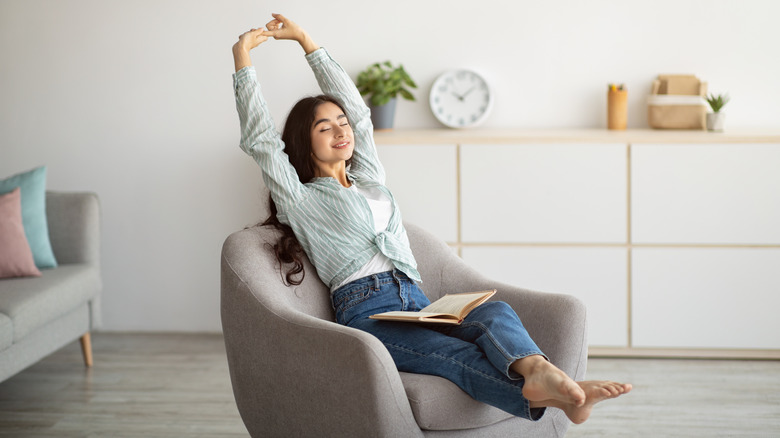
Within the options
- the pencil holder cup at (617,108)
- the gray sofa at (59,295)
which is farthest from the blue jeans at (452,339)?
the pencil holder cup at (617,108)

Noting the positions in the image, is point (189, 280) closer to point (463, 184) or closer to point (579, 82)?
point (463, 184)

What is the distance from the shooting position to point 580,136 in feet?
11.7

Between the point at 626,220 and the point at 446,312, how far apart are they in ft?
5.64

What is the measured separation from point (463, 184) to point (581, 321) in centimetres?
146

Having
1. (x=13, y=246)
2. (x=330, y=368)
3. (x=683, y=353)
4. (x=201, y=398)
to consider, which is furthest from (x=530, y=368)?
(x=13, y=246)

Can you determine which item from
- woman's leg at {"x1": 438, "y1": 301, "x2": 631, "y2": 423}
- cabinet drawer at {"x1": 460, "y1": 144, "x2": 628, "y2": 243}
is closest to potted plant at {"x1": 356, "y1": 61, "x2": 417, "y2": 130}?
cabinet drawer at {"x1": 460, "y1": 144, "x2": 628, "y2": 243}

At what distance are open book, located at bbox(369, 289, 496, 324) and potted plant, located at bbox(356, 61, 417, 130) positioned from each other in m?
1.74

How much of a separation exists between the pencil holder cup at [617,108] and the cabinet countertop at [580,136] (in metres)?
0.06

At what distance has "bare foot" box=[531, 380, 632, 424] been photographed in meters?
1.84

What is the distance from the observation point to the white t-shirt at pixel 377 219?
2455 millimetres

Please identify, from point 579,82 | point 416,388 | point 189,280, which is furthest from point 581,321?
point 189,280

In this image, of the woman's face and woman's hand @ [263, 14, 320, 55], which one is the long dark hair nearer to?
the woman's face

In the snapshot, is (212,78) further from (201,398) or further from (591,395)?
(591,395)

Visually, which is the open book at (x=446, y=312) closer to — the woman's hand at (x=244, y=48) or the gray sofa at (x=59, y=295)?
the woman's hand at (x=244, y=48)
